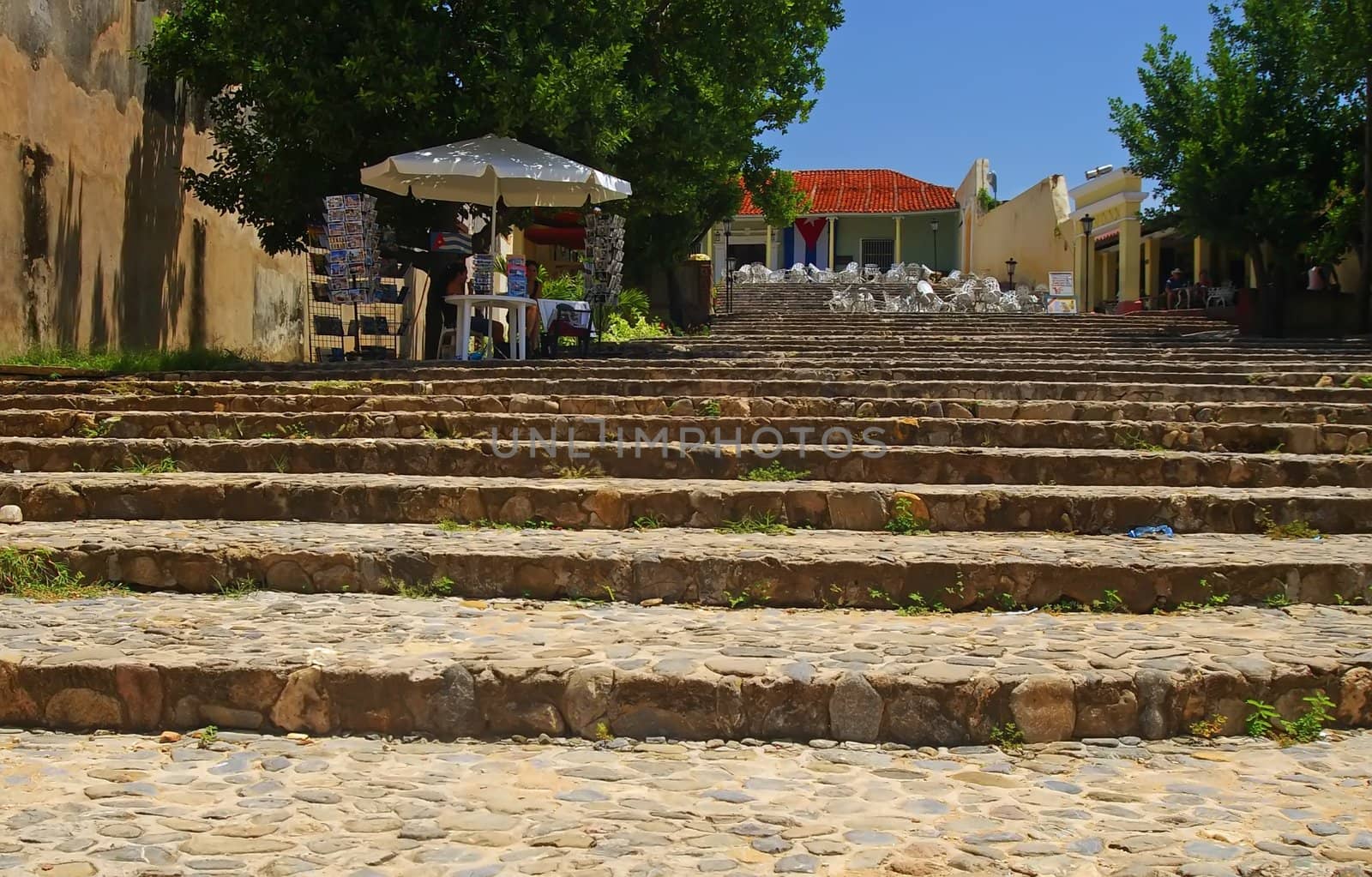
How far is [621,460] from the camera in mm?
7387

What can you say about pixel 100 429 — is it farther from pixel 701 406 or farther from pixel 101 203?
pixel 101 203

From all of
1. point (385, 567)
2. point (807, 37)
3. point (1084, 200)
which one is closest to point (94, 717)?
point (385, 567)

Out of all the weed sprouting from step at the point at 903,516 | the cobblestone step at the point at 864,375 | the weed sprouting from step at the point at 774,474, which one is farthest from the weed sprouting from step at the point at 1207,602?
the cobblestone step at the point at 864,375

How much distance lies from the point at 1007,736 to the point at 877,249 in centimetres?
4420

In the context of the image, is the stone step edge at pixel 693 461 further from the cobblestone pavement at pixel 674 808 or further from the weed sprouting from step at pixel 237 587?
the cobblestone pavement at pixel 674 808

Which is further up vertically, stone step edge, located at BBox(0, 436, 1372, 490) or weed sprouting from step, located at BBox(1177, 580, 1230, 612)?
stone step edge, located at BBox(0, 436, 1372, 490)

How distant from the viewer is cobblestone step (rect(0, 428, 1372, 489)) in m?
7.20

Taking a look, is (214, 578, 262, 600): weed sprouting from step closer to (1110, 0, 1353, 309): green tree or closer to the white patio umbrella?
the white patio umbrella

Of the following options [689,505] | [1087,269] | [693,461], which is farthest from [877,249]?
[689,505]

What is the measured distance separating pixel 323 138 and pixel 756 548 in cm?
831

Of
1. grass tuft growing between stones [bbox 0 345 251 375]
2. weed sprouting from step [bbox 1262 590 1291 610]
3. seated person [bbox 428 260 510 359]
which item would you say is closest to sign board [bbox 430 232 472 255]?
seated person [bbox 428 260 510 359]

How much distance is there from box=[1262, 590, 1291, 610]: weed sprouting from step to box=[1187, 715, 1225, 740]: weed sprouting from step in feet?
4.73

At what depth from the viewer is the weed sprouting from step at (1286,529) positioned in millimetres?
6320

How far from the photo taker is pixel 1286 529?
250 inches
